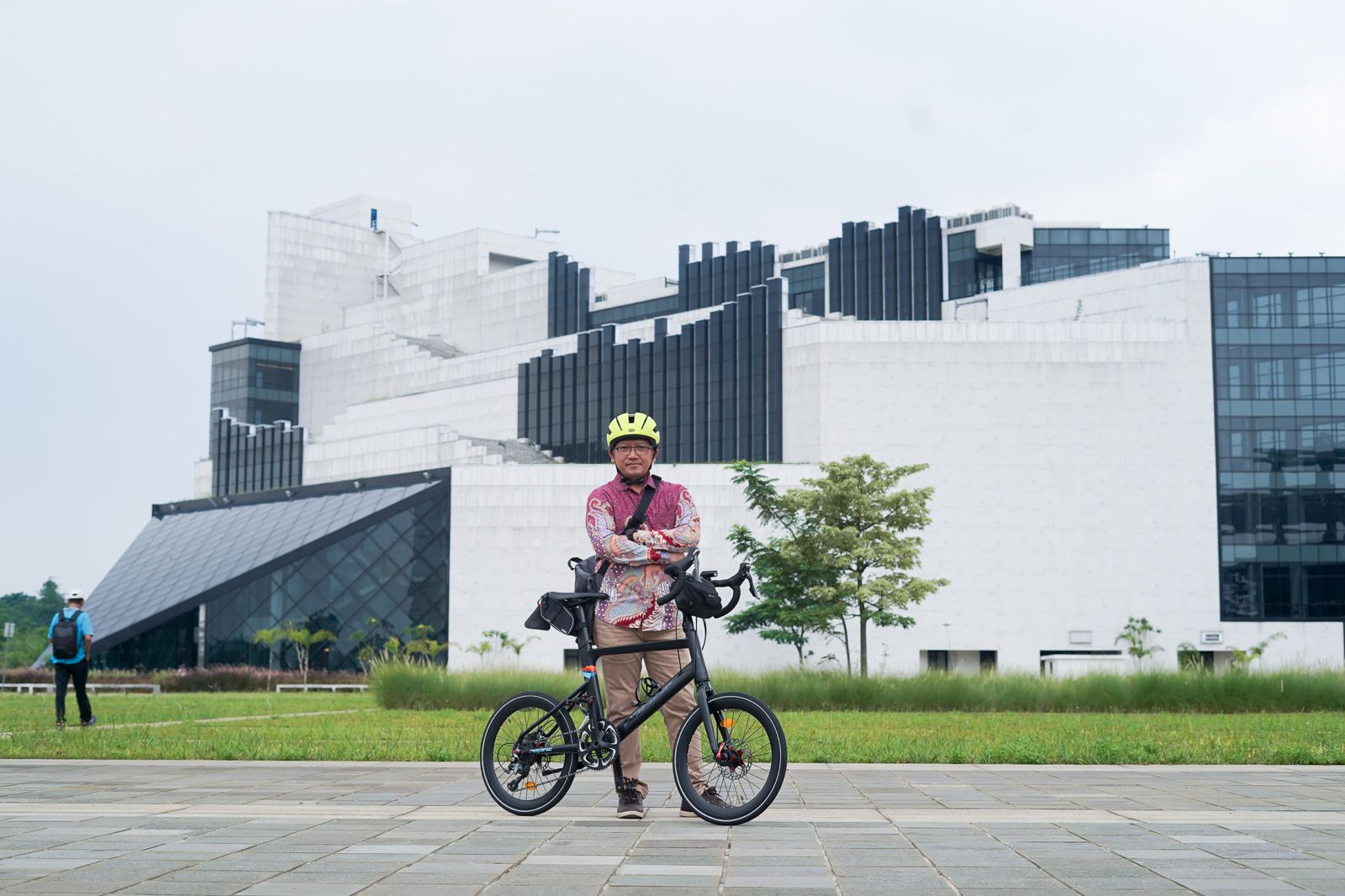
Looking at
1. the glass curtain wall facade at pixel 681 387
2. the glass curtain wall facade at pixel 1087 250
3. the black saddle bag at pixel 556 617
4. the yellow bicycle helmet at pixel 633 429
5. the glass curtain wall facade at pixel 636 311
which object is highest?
the glass curtain wall facade at pixel 1087 250

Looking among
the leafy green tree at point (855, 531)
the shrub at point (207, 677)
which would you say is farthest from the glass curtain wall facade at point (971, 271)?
the shrub at point (207, 677)

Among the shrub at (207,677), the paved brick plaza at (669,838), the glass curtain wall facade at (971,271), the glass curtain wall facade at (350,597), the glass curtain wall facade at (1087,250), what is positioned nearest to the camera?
the paved brick plaza at (669,838)

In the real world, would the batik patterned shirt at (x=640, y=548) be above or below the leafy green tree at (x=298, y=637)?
above

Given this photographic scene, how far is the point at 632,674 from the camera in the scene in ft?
24.8

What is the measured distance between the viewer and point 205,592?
49.3 m

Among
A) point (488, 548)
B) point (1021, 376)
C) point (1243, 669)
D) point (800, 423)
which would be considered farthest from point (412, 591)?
point (1243, 669)

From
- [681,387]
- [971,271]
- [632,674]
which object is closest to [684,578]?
[632,674]

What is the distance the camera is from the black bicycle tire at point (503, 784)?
7.43 metres

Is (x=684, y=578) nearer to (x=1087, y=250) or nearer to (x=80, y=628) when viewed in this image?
(x=80, y=628)

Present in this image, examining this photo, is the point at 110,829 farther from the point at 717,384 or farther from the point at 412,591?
the point at 717,384

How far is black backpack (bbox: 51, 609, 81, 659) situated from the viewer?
16.1m

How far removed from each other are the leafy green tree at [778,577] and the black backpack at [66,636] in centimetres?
2529

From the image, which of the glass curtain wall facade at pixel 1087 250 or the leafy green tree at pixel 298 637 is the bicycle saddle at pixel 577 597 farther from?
the glass curtain wall facade at pixel 1087 250

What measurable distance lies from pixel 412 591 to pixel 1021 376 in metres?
24.8
